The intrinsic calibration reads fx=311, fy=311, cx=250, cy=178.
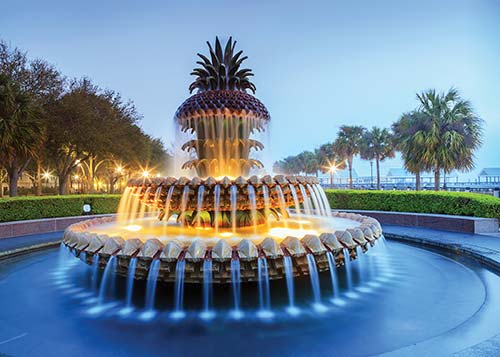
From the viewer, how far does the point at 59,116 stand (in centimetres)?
2394

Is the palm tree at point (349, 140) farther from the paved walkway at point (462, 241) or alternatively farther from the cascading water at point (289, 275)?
the cascading water at point (289, 275)

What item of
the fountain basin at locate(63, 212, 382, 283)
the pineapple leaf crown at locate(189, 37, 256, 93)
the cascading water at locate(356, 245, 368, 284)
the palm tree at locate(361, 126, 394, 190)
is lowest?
the cascading water at locate(356, 245, 368, 284)

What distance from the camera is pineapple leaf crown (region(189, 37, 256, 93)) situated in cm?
770

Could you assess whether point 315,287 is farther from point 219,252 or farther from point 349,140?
point 349,140

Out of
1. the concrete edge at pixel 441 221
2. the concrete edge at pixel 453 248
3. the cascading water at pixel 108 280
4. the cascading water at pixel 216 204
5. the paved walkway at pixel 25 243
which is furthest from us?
the concrete edge at pixel 441 221

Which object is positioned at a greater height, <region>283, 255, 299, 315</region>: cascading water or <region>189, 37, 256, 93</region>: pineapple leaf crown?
<region>189, 37, 256, 93</region>: pineapple leaf crown

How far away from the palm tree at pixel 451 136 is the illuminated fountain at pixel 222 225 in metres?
18.5

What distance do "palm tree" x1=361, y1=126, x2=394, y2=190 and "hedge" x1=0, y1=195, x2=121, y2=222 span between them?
4297cm

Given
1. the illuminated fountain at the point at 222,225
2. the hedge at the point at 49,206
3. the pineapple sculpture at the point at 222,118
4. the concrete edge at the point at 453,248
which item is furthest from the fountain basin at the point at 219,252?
the hedge at the point at 49,206

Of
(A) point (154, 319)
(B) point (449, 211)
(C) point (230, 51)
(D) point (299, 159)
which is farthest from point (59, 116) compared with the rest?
(D) point (299, 159)

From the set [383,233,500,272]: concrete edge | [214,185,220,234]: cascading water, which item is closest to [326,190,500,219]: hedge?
[383,233,500,272]: concrete edge

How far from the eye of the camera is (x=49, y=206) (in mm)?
13875

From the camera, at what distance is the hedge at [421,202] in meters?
11.3

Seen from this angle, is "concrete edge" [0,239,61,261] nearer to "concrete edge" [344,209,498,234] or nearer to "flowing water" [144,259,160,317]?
"flowing water" [144,259,160,317]
